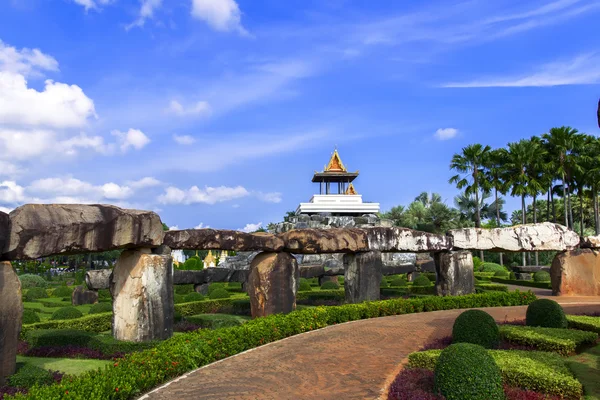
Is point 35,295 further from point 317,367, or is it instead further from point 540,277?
point 540,277

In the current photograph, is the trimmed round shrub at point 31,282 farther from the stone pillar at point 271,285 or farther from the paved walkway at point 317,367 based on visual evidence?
the paved walkway at point 317,367

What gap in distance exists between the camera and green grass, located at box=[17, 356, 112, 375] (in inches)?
439

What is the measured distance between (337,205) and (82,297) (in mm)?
38893

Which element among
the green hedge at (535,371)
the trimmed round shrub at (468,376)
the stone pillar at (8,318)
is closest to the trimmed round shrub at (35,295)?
the stone pillar at (8,318)

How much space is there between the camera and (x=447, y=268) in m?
22.8

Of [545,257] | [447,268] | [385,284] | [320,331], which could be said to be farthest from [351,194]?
[320,331]

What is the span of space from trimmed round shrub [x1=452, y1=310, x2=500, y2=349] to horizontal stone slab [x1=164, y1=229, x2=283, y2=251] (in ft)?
25.0

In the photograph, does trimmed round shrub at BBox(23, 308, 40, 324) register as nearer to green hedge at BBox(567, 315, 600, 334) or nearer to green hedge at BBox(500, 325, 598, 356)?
green hedge at BBox(500, 325, 598, 356)

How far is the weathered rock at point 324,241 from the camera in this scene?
60.1 ft

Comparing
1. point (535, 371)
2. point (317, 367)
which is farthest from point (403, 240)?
point (535, 371)

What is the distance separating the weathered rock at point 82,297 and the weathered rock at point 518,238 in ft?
59.9

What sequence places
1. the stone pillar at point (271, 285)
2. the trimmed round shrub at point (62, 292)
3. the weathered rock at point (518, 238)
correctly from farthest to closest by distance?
the trimmed round shrub at point (62, 292), the weathered rock at point (518, 238), the stone pillar at point (271, 285)

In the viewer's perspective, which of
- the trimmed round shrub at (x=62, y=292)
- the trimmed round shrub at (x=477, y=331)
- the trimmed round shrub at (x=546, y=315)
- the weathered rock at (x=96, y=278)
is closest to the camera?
the trimmed round shrub at (x=477, y=331)

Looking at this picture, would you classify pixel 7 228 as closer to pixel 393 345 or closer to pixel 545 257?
pixel 393 345
